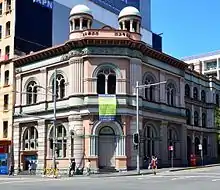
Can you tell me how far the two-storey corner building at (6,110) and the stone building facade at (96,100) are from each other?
957 mm

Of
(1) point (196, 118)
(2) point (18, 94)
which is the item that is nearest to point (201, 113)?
(1) point (196, 118)

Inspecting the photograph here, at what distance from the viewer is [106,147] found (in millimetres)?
45375

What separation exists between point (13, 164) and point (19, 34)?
1648 cm

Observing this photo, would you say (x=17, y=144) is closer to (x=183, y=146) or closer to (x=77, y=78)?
(x=77, y=78)

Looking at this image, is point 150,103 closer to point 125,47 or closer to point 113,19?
point 125,47

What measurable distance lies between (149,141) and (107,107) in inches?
330

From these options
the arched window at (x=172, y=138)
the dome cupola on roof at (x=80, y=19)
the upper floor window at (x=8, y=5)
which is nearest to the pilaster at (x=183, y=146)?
the arched window at (x=172, y=138)

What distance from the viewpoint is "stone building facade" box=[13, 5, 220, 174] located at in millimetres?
45156

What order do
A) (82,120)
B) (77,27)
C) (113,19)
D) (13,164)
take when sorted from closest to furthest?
(82,120), (77,27), (13,164), (113,19)

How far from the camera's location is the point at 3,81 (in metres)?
55.5

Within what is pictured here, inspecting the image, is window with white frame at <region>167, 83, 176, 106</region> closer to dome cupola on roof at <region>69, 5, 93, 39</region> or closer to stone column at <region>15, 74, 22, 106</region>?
dome cupola on roof at <region>69, 5, 93, 39</region>

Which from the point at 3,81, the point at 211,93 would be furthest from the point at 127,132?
the point at 211,93

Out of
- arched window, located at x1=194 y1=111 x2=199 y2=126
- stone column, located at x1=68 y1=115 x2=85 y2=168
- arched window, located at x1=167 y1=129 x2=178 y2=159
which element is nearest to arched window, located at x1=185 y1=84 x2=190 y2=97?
arched window, located at x1=194 y1=111 x2=199 y2=126

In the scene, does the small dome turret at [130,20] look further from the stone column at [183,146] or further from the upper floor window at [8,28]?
the upper floor window at [8,28]
